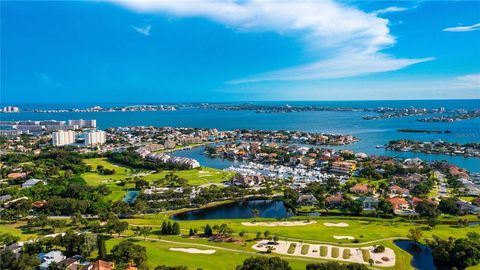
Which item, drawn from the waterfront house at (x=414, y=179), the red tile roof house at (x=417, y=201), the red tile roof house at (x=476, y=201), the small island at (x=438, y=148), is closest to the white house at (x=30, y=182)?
the red tile roof house at (x=417, y=201)

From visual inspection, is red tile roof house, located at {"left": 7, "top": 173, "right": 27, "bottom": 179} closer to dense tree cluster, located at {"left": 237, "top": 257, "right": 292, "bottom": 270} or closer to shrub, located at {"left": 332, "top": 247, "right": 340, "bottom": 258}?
dense tree cluster, located at {"left": 237, "top": 257, "right": 292, "bottom": 270}

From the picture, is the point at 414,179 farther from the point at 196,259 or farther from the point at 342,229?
the point at 196,259

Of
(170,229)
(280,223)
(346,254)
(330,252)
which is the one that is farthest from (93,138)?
(346,254)

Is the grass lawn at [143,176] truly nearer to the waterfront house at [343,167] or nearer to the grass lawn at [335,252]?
the waterfront house at [343,167]

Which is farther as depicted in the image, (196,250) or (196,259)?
(196,250)

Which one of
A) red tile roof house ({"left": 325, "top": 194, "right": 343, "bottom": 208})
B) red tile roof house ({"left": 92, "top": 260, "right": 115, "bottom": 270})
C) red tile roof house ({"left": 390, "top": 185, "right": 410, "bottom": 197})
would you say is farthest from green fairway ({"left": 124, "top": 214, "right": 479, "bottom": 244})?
red tile roof house ({"left": 92, "top": 260, "right": 115, "bottom": 270})

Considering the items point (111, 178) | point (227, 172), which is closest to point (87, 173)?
point (111, 178)
